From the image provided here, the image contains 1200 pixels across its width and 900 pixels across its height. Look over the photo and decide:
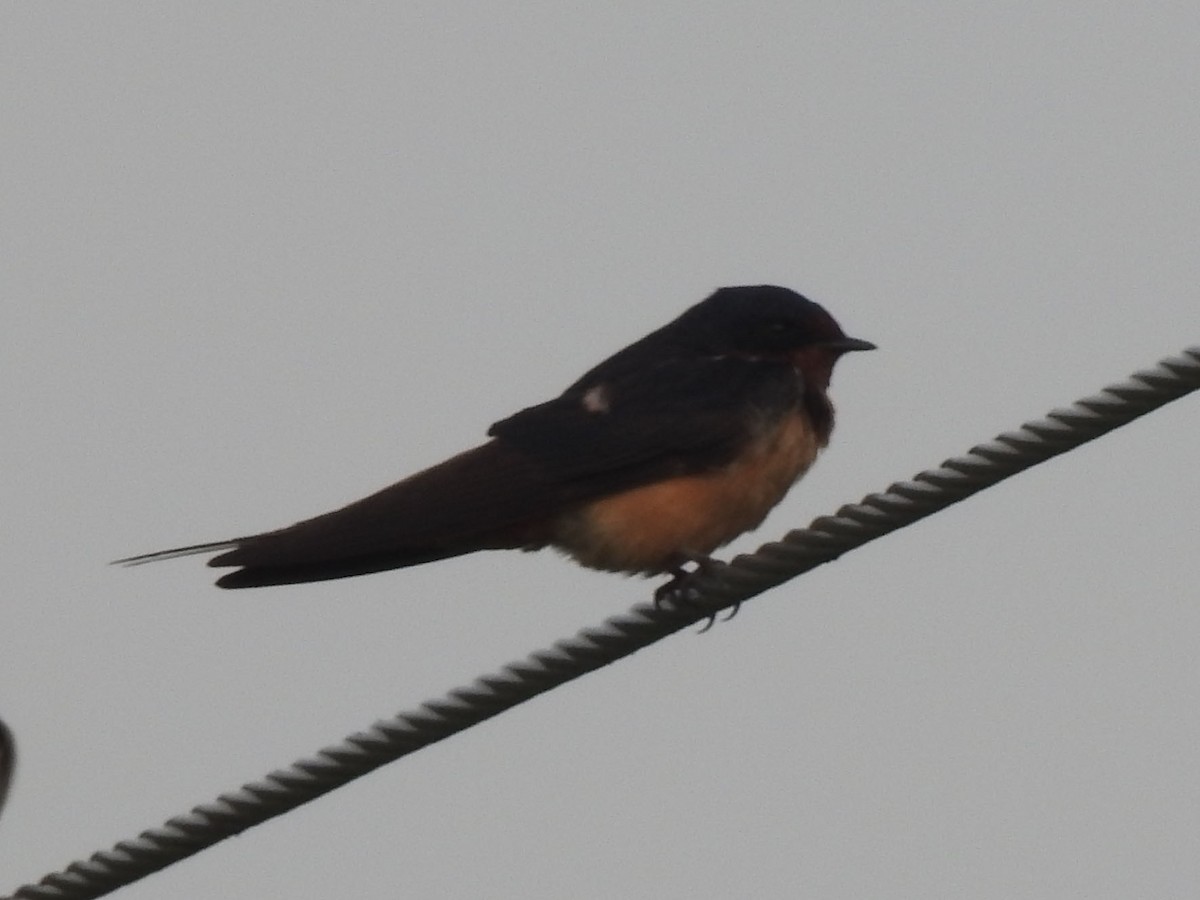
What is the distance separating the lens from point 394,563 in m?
4.90

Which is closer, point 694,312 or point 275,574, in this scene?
point 275,574

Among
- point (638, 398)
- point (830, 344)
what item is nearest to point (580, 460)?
point (638, 398)

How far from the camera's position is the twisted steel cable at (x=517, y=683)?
11.6 ft

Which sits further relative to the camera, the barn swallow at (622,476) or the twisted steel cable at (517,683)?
the barn swallow at (622,476)

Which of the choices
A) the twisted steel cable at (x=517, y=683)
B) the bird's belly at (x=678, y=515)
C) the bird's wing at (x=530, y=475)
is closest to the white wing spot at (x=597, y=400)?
the bird's wing at (x=530, y=475)

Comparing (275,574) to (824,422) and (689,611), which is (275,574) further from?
(824,422)

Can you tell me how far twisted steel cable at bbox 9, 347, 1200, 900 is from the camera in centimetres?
355

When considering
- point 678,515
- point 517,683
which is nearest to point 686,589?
point 678,515

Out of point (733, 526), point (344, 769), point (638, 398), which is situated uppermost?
point (638, 398)

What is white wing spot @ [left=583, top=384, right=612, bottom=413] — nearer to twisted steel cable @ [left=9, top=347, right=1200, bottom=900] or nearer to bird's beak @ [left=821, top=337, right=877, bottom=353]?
bird's beak @ [left=821, top=337, right=877, bottom=353]

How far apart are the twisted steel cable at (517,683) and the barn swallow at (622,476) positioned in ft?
3.31

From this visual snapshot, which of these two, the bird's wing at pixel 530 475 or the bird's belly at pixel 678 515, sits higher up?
the bird's wing at pixel 530 475

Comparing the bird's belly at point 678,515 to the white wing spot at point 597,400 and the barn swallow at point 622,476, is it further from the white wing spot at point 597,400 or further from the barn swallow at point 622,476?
the white wing spot at point 597,400

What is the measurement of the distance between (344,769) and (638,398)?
6.66 ft
